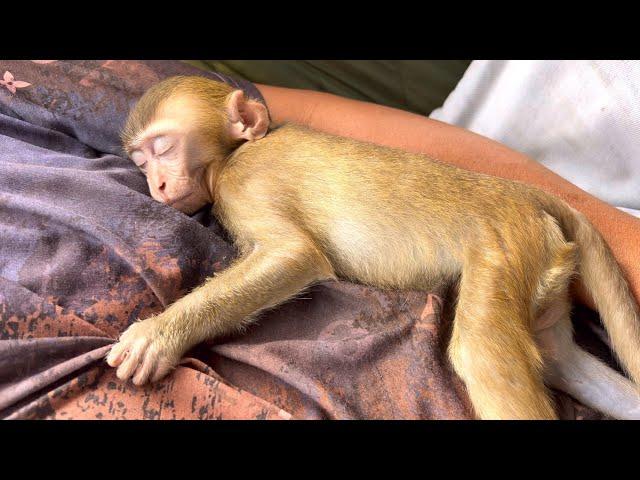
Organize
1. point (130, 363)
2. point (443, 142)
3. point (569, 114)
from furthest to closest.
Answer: point (569, 114) → point (443, 142) → point (130, 363)

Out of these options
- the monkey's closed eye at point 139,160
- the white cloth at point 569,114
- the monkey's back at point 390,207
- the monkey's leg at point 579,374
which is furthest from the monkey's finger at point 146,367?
the white cloth at point 569,114

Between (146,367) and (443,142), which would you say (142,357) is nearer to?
(146,367)

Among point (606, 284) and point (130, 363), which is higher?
point (606, 284)

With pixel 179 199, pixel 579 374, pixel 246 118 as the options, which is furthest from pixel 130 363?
pixel 579 374

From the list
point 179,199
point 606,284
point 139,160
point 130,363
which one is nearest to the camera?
point 130,363

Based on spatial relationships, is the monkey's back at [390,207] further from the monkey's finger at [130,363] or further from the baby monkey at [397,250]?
the monkey's finger at [130,363]

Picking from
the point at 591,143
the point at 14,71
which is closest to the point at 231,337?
the point at 14,71

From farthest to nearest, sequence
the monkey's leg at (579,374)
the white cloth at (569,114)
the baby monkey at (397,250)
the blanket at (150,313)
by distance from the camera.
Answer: the white cloth at (569,114)
the monkey's leg at (579,374)
the baby monkey at (397,250)
the blanket at (150,313)
